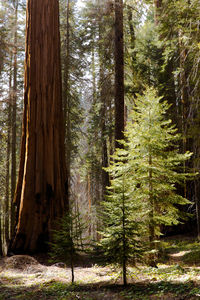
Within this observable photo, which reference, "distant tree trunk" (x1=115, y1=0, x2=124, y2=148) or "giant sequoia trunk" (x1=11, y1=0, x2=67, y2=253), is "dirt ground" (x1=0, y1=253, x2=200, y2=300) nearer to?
"giant sequoia trunk" (x1=11, y1=0, x2=67, y2=253)

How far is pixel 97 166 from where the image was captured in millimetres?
18031

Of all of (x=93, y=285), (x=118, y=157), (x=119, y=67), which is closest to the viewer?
(x=93, y=285)

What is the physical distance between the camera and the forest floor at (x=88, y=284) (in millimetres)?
3584

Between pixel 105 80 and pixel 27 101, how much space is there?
5.04 metres

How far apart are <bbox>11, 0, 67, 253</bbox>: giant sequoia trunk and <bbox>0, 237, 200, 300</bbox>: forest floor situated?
1.09 metres

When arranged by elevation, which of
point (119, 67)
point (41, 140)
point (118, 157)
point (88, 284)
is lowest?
point (88, 284)

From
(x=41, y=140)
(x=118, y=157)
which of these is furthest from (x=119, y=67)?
(x=118, y=157)

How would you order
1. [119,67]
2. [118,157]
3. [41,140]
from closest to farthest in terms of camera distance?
[118,157]
[41,140]
[119,67]

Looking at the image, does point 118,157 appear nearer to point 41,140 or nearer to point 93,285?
point 41,140

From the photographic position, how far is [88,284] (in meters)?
4.37

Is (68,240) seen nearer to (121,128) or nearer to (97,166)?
(121,128)

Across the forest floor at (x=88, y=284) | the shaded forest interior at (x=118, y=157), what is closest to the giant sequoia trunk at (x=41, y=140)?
the shaded forest interior at (x=118, y=157)

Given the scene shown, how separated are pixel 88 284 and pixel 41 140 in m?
4.16

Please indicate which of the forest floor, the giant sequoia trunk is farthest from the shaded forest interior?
the forest floor
